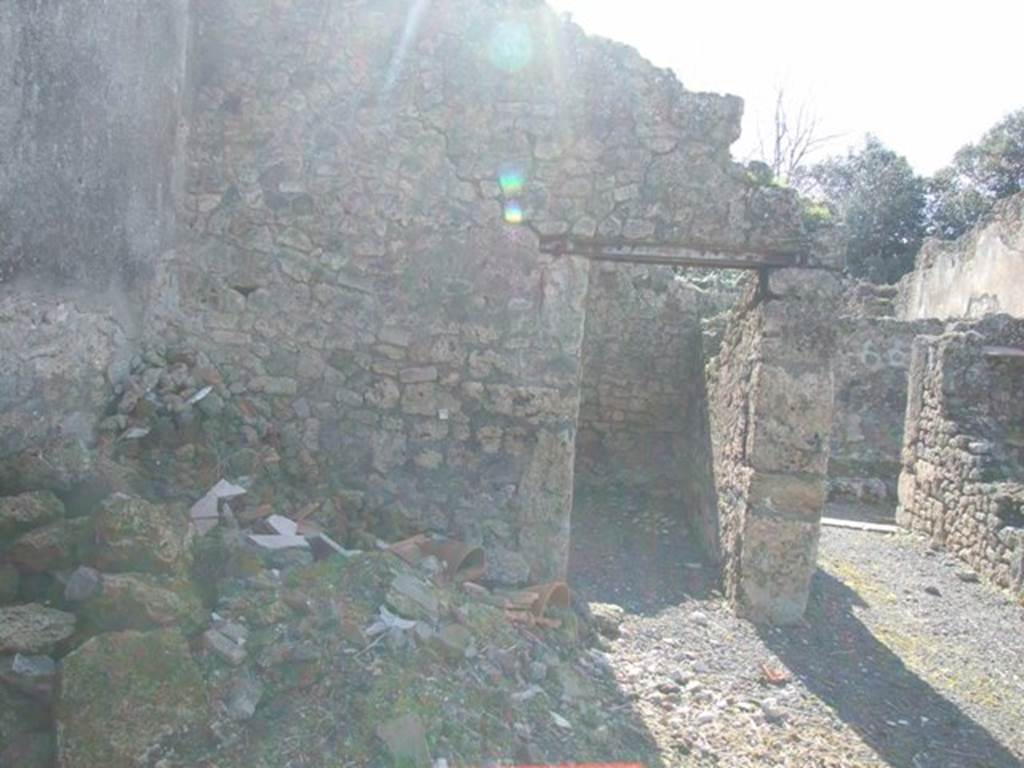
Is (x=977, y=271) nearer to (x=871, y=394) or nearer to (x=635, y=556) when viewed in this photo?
(x=871, y=394)

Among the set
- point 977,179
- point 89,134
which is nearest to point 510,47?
point 89,134

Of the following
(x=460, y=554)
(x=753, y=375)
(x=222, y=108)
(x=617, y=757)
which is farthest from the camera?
(x=753, y=375)

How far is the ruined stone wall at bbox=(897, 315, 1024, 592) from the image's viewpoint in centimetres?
729

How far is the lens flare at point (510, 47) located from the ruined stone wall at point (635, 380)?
3.70m

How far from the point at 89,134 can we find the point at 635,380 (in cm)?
589

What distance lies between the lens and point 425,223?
480 centimetres

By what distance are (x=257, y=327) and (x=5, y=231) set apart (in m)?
1.68

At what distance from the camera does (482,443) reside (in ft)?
16.0

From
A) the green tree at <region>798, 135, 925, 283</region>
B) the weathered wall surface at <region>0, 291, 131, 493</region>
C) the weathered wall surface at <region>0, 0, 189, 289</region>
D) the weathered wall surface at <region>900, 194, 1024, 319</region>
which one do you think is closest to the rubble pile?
the weathered wall surface at <region>0, 291, 131, 493</region>

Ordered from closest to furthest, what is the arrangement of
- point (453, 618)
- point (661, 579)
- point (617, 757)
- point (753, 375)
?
1. point (617, 757)
2. point (453, 618)
3. point (753, 375)
4. point (661, 579)

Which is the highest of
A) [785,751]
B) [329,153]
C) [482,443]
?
[329,153]

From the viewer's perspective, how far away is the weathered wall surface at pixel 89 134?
3.15 meters

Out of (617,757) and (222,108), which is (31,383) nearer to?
(222,108)

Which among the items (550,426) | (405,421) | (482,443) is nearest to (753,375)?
(550,426)
